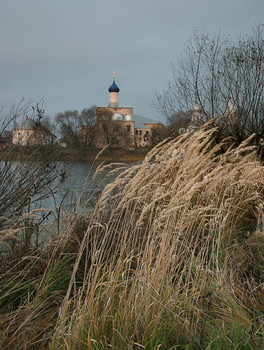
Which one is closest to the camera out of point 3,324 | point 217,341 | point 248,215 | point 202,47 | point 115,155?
point 217,341

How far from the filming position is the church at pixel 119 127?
48188mm

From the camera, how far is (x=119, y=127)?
2104 inches

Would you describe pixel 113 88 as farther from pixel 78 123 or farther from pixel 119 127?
pixel 119 127

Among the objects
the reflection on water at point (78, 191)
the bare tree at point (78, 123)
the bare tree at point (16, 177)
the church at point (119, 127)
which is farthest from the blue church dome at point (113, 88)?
the bare tree at point (16, 177)

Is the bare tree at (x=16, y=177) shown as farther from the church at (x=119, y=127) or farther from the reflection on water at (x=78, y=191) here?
the church at (x=119, y=127)

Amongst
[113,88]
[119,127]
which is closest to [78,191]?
[119,127]

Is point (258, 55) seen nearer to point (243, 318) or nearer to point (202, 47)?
point (202, 47)

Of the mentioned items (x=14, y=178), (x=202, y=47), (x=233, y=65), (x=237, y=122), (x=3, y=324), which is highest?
(x=202, y=47)

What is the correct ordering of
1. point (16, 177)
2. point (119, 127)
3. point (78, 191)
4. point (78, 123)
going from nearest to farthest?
point (16, 177), point (78, 191), point (119, 127), point (78, 123)

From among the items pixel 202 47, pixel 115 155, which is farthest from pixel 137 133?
pixel 202 47

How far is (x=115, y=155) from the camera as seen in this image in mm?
42312

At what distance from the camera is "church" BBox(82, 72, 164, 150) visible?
48.2 m

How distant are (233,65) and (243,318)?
27.6 feet

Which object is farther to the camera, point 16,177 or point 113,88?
point 113,88
